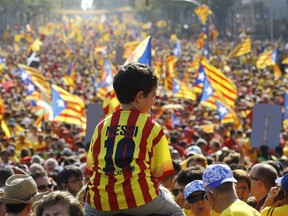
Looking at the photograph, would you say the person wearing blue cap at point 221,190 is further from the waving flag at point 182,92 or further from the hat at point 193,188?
the waving flag at point 182,92

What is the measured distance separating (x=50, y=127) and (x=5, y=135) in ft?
12.4

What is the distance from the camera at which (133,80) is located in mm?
5547

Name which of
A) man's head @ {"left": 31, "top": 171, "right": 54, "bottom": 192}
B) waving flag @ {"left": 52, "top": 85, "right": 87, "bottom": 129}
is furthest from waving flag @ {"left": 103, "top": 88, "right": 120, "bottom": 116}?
man's head @ {"left": 31, "top": 171, "right": 54, "bottom": 192}

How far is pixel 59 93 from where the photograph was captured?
18.8 metres

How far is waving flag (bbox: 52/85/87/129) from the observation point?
18.6m

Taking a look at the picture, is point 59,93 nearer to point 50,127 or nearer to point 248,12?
point 50,127

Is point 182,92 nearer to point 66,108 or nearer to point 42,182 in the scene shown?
point 66,108

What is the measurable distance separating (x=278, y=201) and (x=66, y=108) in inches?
480

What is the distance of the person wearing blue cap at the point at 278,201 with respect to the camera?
21.4 feet

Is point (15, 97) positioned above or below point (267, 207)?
below

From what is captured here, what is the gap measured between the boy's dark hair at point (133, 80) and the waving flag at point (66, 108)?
510 inches

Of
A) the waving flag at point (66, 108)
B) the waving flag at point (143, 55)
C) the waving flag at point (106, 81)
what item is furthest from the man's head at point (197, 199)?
the waving flag at point (106, 81)

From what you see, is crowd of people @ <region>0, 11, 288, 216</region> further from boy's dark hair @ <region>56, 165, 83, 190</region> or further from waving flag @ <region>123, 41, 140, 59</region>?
waving flag @ <region>123, 41, 140, 59</region>

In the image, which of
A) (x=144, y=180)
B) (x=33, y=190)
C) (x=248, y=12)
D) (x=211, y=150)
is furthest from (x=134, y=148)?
(x=248, y=12)
